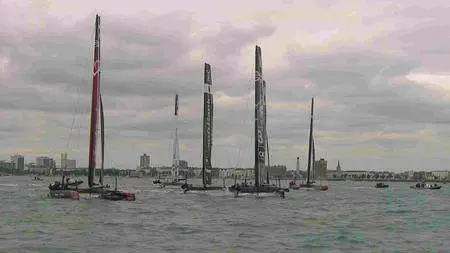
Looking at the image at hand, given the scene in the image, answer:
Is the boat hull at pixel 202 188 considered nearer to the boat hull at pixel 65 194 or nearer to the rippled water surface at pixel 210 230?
the boat hull at pixel 65 194

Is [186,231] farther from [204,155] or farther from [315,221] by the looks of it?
[204,155]

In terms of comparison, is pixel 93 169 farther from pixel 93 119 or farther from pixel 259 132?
pixel 259 132

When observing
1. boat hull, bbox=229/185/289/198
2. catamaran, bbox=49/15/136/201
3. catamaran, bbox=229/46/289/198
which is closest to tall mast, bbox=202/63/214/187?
catamaran, bbox=229/46/289/198

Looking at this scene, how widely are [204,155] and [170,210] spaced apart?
48.0 meters

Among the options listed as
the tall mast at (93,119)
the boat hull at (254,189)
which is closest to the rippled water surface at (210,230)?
the tall mast at (93,119)

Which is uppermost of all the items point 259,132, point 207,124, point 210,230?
point 207,124

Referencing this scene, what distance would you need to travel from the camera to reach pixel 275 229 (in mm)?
59688

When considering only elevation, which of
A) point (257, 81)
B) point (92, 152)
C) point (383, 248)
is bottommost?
point (383, 248)

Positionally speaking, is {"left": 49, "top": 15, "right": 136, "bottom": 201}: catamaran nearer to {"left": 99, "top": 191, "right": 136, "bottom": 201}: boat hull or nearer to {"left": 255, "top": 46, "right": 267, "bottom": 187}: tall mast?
{"left": 99, "top": 191, "right": 136, "bottom": 201}: boat hull

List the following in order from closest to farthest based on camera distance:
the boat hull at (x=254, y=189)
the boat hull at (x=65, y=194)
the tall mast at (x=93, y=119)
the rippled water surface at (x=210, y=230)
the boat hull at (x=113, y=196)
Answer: the rippled water surface at (x=210, y=230) < the boat hull at (x=113, y=196) < the boat hull at (x=65, y=194) < the tall mast at (x=93, y=119) < the boat hull at (x=254, y=189)

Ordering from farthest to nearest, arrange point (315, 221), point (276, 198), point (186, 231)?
1. point (276, 198)
2. point (315, 221)
3. point (186, 231)

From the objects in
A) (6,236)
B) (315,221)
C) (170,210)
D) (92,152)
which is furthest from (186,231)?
(92,152)

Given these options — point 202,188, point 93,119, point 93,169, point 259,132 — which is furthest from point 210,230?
point 202,188

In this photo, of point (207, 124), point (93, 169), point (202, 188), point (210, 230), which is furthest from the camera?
point (207, 124)
